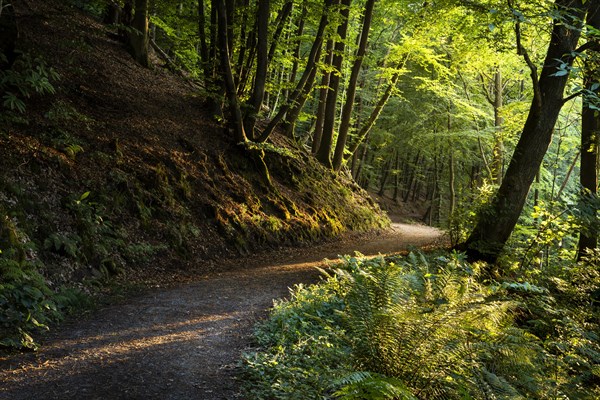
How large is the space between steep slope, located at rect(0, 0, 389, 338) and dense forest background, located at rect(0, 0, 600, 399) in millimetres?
41

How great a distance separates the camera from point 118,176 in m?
8.73

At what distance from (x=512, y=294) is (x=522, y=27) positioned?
6209 millimetres

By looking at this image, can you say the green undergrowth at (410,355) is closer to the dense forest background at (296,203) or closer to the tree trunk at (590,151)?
the dense forest background at (296,203)

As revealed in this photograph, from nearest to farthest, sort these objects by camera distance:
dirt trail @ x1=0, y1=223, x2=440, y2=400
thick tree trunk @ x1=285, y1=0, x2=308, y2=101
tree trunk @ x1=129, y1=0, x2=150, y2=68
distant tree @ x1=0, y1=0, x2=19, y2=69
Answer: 1. dirt trail @ x1=0, y1=223, x2=440, y2=400
2. distant tree @ x1=0, y1=0, x2=19, y2=69
3. thick tree trunk @ x1=285, y1=0, x2=308, y2=101
4. tree trunk @ x1=129, y1=0, x2=150, y2=68

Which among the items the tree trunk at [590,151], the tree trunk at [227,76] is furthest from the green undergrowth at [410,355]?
the tree trunk at [227,76]

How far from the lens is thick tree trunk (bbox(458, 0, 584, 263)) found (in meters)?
8.89

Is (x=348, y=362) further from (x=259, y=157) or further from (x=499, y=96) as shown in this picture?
(x=499, y=96)

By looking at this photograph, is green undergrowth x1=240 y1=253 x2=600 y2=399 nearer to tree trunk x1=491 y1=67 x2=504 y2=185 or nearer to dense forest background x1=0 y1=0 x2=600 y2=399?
dense forest background x1=0 y1=0 x2=600 y2=399

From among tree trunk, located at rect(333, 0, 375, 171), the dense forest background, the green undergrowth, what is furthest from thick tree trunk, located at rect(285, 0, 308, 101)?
the green undergrowth

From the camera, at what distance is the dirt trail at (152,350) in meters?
3.99

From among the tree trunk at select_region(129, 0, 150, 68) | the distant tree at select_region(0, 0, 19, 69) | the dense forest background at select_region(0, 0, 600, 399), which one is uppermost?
the tree trunk at select_region(129, 0, 150, 68)

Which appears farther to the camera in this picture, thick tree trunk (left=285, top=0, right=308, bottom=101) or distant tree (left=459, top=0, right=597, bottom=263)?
thick tree trunk (left=285, top=0, right=308, bottom=101)

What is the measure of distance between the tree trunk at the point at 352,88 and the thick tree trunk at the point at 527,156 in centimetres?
847

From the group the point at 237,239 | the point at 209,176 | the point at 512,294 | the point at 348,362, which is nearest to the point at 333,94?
the point at 209,176
